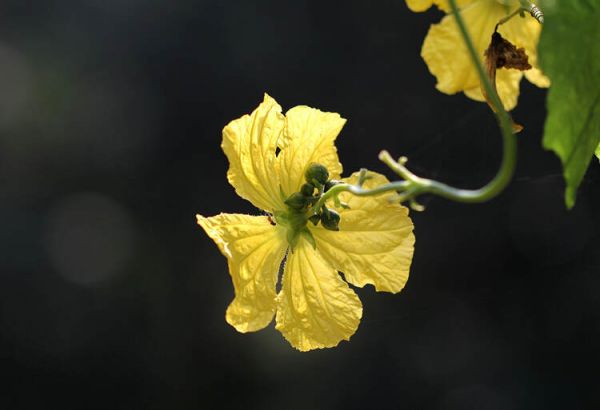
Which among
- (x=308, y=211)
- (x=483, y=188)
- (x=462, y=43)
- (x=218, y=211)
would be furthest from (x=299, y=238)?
(x=218, y=211)

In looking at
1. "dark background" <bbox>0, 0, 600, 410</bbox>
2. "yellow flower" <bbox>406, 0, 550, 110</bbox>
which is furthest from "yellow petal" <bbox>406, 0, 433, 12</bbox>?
"dark background" <bbox>0, 0, 600, 410</bbox>

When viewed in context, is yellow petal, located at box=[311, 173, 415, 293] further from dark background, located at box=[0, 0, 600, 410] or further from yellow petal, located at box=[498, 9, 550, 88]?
dark background, located at box=[0, 0, 600, 410]

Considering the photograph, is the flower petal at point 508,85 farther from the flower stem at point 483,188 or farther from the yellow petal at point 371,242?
the flower stem at point 483,188

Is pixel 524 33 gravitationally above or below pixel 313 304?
above

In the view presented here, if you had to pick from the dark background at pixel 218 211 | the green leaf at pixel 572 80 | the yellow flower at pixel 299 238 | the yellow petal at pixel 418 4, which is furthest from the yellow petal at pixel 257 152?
the dark background at pixel 218 211

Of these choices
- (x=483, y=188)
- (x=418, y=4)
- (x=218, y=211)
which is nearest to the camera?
(x=483, y=188)

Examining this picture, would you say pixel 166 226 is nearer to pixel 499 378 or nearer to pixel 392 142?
pixel 392 142

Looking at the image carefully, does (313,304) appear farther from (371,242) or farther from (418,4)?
(418,4)
